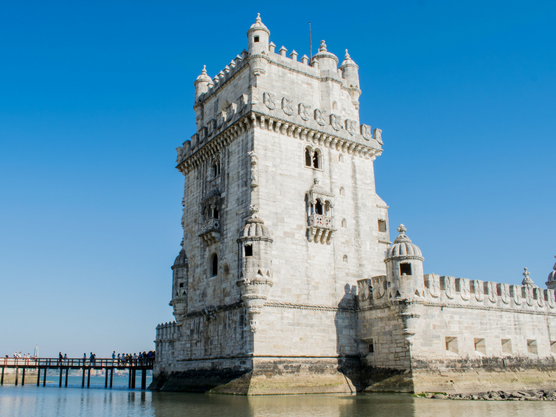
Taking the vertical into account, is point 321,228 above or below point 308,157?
below

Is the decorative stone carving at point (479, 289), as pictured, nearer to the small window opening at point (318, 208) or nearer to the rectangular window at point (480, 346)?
the rectangular window at point (480, 346)

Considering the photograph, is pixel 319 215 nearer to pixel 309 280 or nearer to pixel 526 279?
pixel 309 280

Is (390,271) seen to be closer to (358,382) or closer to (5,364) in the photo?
(358,382)

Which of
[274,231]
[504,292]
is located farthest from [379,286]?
[504,292]

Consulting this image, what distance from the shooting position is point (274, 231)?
30953 mm

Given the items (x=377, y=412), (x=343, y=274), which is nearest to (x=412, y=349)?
(x=343, y=274)

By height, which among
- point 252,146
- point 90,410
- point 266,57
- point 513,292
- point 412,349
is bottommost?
point 90,410

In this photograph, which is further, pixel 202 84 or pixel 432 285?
pixel 202 84

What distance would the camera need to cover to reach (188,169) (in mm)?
39250

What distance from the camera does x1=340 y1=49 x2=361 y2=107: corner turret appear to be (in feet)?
128

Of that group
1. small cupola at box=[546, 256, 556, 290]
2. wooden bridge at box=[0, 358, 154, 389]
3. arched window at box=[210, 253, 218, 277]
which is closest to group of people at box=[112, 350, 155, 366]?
wooden bridge at box=[0, 358, 154, 389]

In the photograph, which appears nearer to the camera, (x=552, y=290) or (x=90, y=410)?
(x=90, y=410)

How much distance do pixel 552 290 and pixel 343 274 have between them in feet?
53.3

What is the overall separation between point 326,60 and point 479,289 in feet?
60.3
